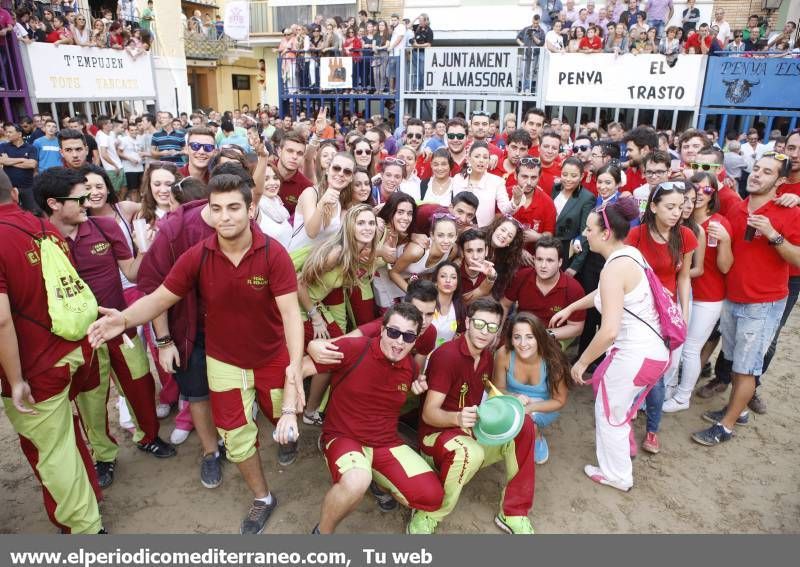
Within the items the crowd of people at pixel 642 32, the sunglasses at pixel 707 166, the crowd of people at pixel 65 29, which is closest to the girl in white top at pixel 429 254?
the sunglasses at pixel 707 166

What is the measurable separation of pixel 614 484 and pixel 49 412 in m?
3.42

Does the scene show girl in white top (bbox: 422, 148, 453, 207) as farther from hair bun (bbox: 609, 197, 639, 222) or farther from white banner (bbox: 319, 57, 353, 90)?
white banner (bbox: 319, 57, 353, 90)

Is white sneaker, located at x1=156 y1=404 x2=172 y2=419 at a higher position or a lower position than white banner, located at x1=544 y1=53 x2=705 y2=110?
lower

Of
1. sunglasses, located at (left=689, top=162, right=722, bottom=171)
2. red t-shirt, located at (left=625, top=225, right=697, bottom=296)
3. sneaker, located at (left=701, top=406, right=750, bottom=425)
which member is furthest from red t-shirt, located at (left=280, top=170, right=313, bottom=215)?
sneaker, located at (left=701, top=406, right=750, bottom=425)

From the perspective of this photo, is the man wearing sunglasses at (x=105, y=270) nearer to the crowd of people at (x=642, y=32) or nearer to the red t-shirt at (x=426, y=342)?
the red t-shirt at (x=426, y=342)

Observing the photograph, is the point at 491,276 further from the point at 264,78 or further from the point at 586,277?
the point at 264,78

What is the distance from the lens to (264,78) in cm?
2316

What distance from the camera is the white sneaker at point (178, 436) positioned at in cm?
390

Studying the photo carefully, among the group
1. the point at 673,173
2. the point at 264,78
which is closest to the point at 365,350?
the point at 673,173

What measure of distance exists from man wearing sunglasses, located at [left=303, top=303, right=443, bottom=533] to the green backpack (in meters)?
1.16

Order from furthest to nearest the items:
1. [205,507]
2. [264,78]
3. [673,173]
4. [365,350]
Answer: [264,78] → [673,173] → [205,507] → [365,350]

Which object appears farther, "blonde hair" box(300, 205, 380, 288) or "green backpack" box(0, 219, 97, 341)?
"blonde hair" box(300, 205, 380, 288)

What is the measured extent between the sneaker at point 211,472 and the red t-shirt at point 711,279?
3.73 meters

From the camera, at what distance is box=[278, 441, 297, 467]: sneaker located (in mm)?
3713
